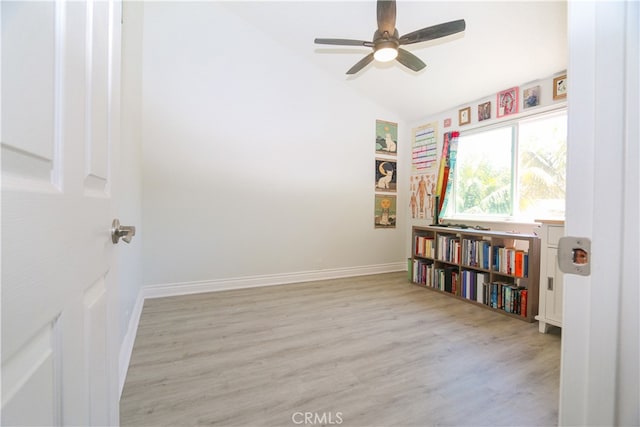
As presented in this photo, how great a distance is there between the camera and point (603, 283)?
40 centimetres

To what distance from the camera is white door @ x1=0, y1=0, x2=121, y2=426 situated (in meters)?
0.27

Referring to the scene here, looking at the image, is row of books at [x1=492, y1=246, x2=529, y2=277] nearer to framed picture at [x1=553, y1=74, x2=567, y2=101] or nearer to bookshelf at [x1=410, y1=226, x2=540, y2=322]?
bookshelf at [x1=410, y1=226, x2=540, y2=322]

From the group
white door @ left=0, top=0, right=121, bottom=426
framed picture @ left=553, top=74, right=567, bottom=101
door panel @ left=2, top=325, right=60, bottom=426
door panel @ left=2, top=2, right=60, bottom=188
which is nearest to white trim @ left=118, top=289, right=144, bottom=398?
white door @ left=0, top=0, right=121, bottom=426

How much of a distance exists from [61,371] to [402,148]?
4256 millimetres

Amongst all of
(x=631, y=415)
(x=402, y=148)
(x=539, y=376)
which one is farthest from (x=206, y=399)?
Result: (x=402, y=148)

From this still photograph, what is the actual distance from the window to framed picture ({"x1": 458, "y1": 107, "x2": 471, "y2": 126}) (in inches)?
6.6

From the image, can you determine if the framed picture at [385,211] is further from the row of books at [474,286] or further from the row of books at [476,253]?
the row of books at [476,253]

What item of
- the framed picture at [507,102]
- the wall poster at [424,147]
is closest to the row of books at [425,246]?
the wall poster at [424,147]

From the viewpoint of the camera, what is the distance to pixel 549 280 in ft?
6.79

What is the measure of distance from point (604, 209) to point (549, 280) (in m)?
2.25

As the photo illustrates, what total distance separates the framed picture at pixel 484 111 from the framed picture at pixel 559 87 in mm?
614

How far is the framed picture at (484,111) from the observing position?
3008 mm

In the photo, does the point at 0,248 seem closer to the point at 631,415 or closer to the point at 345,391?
the point at 631,415

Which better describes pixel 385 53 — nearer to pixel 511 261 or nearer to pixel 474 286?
pixel 511 261
